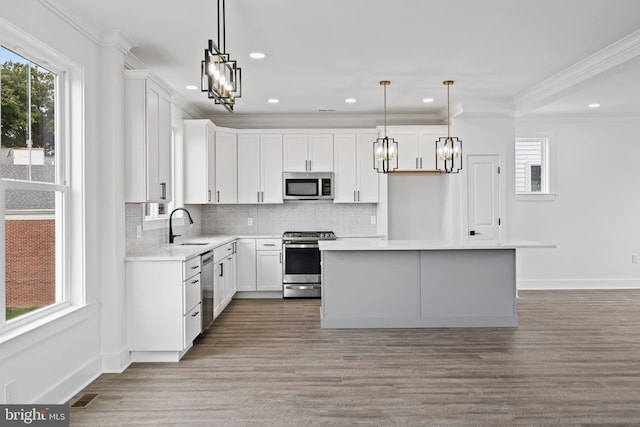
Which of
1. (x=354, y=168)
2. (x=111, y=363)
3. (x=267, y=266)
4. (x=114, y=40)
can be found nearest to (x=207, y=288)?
(x=111, y=363)

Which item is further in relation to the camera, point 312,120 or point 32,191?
point 312,120

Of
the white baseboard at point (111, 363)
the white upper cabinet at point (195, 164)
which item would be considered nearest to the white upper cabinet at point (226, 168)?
the white upper cabinet at point (195, 164)

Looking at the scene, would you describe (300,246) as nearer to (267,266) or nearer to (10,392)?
(267,266)

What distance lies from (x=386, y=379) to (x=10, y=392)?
2.38m

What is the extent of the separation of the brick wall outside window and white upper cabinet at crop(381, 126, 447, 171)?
4.83m

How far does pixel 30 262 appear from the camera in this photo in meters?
2.99

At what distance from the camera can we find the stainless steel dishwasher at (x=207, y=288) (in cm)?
462

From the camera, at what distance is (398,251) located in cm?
506

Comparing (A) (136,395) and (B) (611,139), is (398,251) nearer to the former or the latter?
(A) (136,395)

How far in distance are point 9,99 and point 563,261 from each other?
731 centimetres

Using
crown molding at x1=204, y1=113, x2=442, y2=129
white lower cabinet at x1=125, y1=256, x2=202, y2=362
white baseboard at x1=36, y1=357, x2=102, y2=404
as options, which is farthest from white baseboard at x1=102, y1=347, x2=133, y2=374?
crown molding at x1=204, y1=113, x2=442, y2=129

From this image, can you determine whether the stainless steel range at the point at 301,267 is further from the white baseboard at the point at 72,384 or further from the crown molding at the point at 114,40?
the crown molding at the point at 114,40

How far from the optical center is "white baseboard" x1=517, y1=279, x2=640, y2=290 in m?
7.24

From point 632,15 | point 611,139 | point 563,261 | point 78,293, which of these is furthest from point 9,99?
point 611,139
